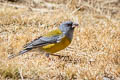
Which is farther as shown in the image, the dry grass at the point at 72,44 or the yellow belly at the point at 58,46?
the yellow belly at the point at 58,46

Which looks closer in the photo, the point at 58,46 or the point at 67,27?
the point at 58,46

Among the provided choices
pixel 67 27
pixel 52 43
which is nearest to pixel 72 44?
pixel 67 27

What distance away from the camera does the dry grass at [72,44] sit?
5.70 meters

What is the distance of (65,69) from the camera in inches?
229

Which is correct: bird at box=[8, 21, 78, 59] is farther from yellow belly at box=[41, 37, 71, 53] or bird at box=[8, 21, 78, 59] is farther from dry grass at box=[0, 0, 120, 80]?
dry grass at box=[0, 0, 120, 80]

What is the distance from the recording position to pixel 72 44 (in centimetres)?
760

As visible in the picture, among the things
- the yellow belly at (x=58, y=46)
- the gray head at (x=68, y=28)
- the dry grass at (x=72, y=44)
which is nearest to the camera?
the dry grass at (x=72, y=44)

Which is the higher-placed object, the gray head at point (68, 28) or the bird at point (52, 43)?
the gray head at point (68, 28)

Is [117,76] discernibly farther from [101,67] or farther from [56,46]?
[56,46]

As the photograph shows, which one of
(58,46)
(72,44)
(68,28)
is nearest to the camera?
(58,46)

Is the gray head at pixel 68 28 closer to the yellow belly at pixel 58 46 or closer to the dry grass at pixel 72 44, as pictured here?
the yellow belly at pixel 58 46

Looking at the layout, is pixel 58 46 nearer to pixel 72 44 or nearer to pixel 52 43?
pixel 52 43

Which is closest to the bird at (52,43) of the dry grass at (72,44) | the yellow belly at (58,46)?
the yellow belly at (58,46)

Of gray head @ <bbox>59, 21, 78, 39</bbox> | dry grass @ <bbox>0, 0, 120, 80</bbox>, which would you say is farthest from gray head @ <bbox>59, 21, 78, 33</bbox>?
dry grass @ <bbox>0, 0, 120, 80</bbox>
